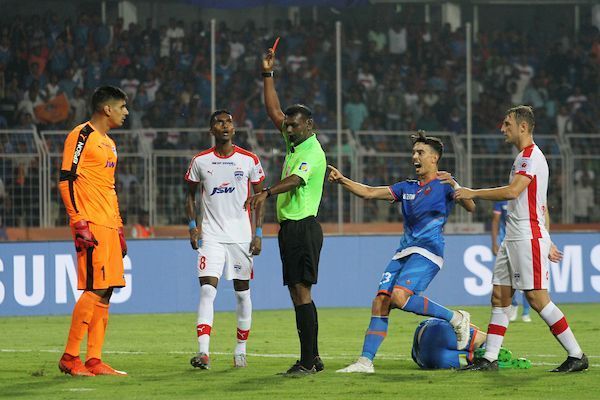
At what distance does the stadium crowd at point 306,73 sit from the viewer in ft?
77.5

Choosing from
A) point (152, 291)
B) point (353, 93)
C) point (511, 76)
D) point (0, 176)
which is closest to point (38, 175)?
point (0, 176)

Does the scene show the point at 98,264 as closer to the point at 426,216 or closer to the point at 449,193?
the point at 426,216

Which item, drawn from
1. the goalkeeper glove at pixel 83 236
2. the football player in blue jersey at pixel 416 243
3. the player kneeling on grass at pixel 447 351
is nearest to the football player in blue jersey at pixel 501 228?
the player kneeling on grass at pixel 447 351

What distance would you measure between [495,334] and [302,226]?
1.83 meters

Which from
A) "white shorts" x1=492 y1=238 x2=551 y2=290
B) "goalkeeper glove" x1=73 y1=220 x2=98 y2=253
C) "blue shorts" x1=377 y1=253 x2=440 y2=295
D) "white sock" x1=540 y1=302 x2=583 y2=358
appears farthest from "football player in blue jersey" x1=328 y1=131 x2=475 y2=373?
"goalkeeper glove" x1=73 y1=220 x2=98 y2=253

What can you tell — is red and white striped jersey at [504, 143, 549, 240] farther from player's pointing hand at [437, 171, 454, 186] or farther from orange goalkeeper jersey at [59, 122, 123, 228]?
orange goalkeeper jersey at [59, 122, 123, 228]

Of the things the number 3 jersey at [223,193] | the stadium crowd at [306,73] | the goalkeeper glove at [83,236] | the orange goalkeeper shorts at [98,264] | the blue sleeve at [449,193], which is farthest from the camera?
the stadium crowd at [306,73]

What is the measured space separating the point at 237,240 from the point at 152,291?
7143 millimetres

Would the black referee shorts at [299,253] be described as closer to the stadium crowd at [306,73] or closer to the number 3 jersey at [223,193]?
the number 3 jersey at [223,193]

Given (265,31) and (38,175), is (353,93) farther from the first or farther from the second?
(38,175)

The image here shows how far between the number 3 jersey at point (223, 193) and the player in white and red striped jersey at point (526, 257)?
2318mm

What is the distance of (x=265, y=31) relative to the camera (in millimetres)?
26938

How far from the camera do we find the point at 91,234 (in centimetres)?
1030

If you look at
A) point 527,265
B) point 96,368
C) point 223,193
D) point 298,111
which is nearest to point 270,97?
point 298,111
